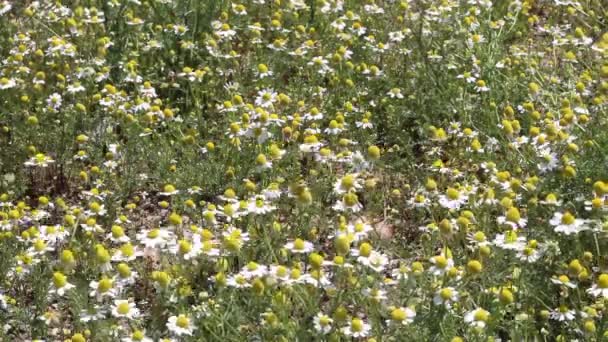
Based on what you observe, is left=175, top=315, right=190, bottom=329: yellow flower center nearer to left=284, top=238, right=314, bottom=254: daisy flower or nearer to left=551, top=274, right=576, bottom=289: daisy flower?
left=284, top=238, right=314, bottom=254: daisy flower

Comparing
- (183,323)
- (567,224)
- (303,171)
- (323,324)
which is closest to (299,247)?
(323,324)

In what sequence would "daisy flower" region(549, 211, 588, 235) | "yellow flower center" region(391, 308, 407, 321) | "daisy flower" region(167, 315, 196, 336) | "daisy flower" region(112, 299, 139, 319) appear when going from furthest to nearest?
1. "daisy flower" region(549, 211, 588, 235)
2. "daisy flower" region(112, 299, 139, 319)
3. "daisy flower" region(167, 315, 196, 336)
4. "yellow flower center" region(391, 308, 407, 321)

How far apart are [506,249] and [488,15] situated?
116 inches

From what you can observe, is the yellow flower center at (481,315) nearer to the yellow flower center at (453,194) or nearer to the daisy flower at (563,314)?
the daisy flower at (563,314)

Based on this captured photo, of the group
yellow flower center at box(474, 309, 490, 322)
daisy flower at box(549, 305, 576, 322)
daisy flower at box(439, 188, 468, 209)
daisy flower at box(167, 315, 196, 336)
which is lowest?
daisy flower at box(167, 315, 196, 336)

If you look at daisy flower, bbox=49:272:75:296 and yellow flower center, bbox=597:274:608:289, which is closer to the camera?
yellow flower center, bbox=597:274:608:289

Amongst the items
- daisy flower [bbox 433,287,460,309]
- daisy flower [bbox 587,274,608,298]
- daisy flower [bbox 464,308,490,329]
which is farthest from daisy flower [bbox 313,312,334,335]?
daisy flower [bbox 587,274,608,298]

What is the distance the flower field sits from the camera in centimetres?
320

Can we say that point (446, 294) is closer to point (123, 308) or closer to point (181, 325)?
point (181, 325)

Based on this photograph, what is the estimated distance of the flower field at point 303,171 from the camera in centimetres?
320

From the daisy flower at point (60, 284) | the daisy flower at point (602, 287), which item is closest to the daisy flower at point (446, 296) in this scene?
the daisy flower at point (602, 287)

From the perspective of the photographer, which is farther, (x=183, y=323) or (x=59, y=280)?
(x=59, y=280)

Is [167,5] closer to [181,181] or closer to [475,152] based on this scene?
[181,181]

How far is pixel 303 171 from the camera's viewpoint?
474 centimetres
